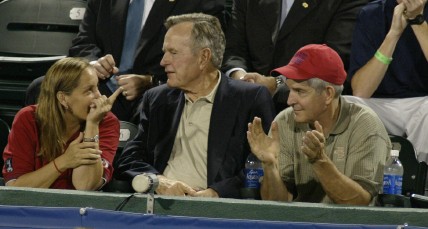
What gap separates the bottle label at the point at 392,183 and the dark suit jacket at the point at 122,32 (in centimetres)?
171

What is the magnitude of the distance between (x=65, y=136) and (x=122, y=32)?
122cm

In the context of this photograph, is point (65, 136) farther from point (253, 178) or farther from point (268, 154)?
point (268, 154)

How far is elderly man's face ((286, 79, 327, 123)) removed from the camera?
13.3ft

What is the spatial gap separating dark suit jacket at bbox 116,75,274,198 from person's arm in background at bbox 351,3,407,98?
2.13 ft

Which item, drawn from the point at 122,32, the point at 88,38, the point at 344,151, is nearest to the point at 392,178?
the point at 344,151

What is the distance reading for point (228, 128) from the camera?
446 cm

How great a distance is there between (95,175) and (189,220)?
95cm

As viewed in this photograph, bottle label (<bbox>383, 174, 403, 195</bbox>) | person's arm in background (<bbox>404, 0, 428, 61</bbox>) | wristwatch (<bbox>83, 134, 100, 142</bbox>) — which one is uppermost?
person's arm in background (<bbox>404, 0, 428, 61</bbox>)

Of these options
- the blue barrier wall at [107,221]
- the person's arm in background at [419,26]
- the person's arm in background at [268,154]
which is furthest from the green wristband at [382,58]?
the blue barrier wall at [107,221]

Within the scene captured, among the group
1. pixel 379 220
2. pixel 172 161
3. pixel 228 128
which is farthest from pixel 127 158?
pixel 379 220

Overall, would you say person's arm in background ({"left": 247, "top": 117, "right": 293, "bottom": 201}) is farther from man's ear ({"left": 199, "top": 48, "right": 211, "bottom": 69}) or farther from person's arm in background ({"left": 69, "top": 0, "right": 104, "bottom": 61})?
person's arm in background ({"left": 69, "top": 0, "right": 104, "bottom": 61})

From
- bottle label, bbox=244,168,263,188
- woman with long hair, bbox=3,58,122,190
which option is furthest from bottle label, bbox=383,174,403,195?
woman with long hair, bbox=3,58,122,190

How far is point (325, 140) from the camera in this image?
158 inches

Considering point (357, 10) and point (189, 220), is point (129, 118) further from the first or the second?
point (189, 220)
